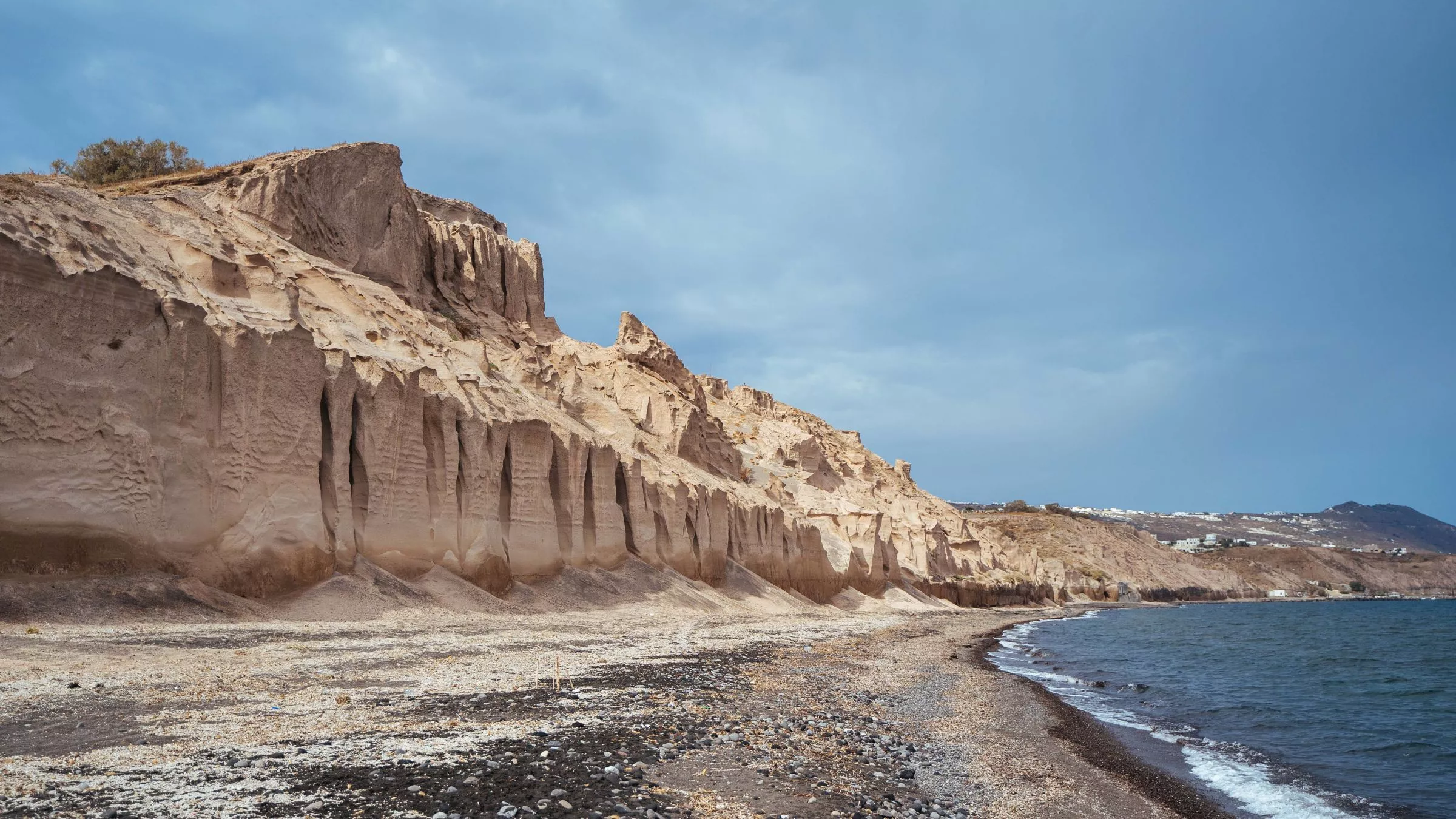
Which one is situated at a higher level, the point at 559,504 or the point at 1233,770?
the point at 559,504

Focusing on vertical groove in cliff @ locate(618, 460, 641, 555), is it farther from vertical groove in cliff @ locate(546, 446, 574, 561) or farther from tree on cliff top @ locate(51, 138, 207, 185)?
tree on cliff top @ locate(51, 138, 207, 185)

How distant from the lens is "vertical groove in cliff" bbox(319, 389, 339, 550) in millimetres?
25344

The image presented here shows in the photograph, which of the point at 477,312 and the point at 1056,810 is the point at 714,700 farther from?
the point at 477,312

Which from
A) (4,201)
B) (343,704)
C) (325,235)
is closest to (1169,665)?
(343,704)

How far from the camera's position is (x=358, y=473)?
88.9ft

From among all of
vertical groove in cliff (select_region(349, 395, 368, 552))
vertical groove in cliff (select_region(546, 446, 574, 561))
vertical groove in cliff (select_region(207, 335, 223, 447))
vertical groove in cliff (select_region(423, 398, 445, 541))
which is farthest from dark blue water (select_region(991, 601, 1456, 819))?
vertical groove in cliff (select_region(207, 335, 223, 447))

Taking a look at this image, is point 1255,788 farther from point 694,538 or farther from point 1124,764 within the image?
point 694,538

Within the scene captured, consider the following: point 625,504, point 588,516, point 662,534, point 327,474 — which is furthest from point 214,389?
point 662,534

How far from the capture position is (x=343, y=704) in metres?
11.6

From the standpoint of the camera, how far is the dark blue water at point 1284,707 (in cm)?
1323

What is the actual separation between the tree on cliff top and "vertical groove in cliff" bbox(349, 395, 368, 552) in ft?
88.4

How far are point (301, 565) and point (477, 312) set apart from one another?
3106 cm

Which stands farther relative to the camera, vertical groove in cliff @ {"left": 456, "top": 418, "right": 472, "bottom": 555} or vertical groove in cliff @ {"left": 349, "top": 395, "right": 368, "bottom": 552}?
vertical groove in cliff @ {"left": 456, "top": 418, "right": 472, "bottom": 555}

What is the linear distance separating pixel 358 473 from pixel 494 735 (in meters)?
19.1
